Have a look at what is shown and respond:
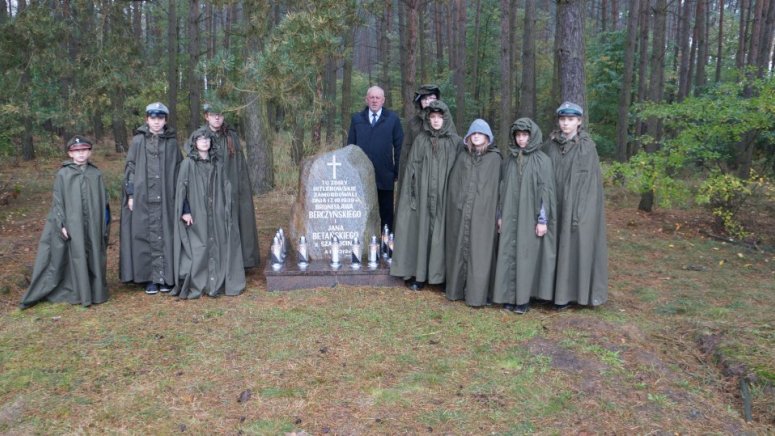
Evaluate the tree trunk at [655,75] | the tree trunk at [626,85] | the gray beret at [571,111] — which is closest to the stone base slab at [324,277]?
the gray beret at [571,111]

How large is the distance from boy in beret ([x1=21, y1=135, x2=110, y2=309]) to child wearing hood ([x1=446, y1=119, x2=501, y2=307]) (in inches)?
149

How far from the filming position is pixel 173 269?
21.0ft

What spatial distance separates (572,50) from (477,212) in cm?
309

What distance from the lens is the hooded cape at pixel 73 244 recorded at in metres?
5.85

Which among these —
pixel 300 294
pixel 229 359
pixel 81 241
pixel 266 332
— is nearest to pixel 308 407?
pixel 229 359

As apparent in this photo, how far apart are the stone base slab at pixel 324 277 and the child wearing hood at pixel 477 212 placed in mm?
991

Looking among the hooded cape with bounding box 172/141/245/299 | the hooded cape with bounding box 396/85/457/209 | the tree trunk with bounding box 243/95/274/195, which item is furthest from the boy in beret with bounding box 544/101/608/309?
the tree trunk with bounding box 243/95/274/195

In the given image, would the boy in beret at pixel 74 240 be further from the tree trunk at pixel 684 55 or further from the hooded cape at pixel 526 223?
the tree trunk at pixel 684 55

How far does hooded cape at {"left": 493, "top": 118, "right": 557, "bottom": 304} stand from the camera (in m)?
5.77

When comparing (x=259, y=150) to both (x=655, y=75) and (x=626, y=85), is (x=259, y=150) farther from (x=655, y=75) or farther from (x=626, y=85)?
(x=626, y=85)

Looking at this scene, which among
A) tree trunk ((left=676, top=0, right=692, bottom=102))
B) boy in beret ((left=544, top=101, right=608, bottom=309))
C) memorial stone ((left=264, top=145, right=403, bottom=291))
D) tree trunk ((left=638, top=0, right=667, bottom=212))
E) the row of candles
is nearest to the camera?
boy in beret ((left=544, top=101, right=608, bottom=309))

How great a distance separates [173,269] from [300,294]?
1.46 m

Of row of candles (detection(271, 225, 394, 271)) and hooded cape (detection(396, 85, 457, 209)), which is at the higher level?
hooded cape (detection(396, 85, 457, 209))

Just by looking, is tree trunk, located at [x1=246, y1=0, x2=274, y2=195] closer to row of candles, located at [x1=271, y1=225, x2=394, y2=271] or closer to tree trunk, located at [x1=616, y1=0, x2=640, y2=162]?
row of candles, located at [x1=271, y1=225, x2=394, y2=271]
